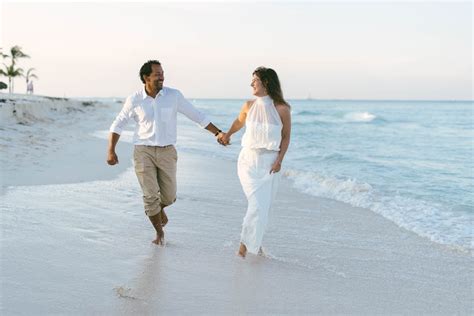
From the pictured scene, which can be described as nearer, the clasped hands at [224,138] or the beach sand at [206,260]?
the beach sand at [206,260]

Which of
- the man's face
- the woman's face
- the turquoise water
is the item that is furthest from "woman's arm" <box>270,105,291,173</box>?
the turquoise water

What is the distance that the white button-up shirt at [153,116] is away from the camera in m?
5.59

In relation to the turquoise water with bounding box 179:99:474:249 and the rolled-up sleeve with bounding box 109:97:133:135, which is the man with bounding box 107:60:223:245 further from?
the turquoise water with bounding box 179:99:474:249

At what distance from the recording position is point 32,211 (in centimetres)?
654

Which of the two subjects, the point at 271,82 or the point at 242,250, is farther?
the point at 242,250

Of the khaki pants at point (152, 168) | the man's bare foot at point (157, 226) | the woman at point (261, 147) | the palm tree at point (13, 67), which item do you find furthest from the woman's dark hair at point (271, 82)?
the palm tree at point (13, 67)

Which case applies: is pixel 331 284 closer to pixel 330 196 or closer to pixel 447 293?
pixel 447 293

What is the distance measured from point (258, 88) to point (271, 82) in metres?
0.14

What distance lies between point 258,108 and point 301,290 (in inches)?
73.0

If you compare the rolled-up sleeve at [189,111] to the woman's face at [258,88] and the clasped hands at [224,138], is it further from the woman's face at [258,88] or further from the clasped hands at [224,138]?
the woman's face at [258,88]

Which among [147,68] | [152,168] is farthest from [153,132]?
[147,68]

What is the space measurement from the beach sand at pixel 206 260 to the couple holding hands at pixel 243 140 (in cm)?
38

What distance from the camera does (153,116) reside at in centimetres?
559

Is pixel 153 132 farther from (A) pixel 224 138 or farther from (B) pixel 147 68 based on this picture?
(A) pixel 224 138
